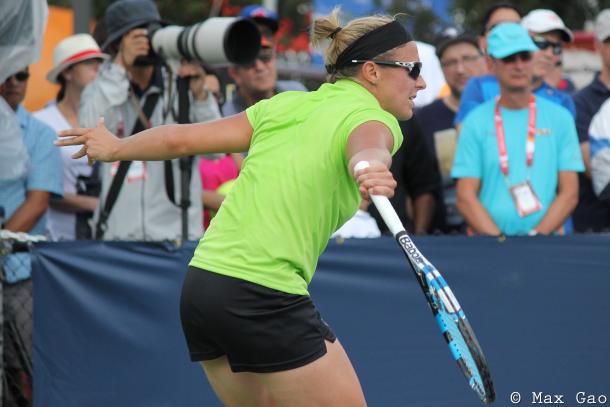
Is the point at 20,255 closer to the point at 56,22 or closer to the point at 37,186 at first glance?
the point at 37,186

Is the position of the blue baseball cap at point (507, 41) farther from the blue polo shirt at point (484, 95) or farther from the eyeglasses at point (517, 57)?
the blue polo shirt at point (484, 95)

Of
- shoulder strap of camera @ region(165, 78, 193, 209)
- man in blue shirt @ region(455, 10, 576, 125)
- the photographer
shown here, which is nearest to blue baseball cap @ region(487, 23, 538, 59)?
man in blue shirt @ region(455, 10, 576, 125)

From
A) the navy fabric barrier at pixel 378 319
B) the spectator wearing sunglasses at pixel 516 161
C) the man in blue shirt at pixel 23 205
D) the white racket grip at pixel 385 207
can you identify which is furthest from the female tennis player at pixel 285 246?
the spectator wearing sunglasses at pixel 516 161

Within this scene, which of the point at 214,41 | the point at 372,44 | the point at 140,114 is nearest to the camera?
the point at 372,44

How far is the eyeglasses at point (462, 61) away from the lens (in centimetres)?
786

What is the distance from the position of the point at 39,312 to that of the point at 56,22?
6.05m

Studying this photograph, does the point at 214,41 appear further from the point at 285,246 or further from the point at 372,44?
the point at 285,246

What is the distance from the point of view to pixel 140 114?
6270mm

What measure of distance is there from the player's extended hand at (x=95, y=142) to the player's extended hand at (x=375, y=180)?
1244 millimetres

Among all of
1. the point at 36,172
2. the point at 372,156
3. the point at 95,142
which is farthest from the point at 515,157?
the point at 372,156

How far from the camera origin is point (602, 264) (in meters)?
5.72

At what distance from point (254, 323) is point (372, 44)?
1100 mm

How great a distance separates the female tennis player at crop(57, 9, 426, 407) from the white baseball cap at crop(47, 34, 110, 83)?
3.94 meters

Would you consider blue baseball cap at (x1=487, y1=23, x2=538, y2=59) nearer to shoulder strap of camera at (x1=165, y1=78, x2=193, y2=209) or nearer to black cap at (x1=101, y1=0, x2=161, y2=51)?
shoulder strap of camera at (x1=165, y1=78, x2=193, y2=209)
